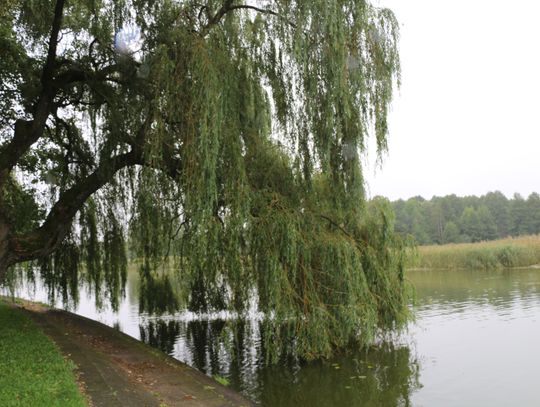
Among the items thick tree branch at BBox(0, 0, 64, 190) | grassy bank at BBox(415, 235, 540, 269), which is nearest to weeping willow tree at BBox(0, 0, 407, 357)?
thick tree branch at BBox(0, 0, 64, 190)

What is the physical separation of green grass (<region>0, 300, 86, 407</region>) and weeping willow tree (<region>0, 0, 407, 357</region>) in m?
1.52

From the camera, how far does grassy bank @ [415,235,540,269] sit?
96.9 ft

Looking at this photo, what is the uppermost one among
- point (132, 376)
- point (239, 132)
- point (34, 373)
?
point (239, 132)

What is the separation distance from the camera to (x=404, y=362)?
10.4 metres

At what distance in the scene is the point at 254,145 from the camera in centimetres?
891

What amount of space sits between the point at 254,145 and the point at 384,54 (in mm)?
2701

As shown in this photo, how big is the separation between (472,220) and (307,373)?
68451 millimetres

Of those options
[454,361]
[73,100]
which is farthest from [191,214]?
[454,361]

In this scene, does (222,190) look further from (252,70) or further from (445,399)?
(445,399)

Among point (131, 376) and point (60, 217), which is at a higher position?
point (60, 217)

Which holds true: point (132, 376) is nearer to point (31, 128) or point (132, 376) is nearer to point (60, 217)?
point (60, 217)

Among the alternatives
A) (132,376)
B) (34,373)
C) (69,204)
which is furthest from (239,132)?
(34,373)

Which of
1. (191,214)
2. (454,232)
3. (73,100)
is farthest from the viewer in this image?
(454,232)

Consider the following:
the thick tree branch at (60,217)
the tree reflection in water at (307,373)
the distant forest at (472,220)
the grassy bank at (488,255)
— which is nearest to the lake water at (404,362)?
the tree reflection in water at (307,373)
